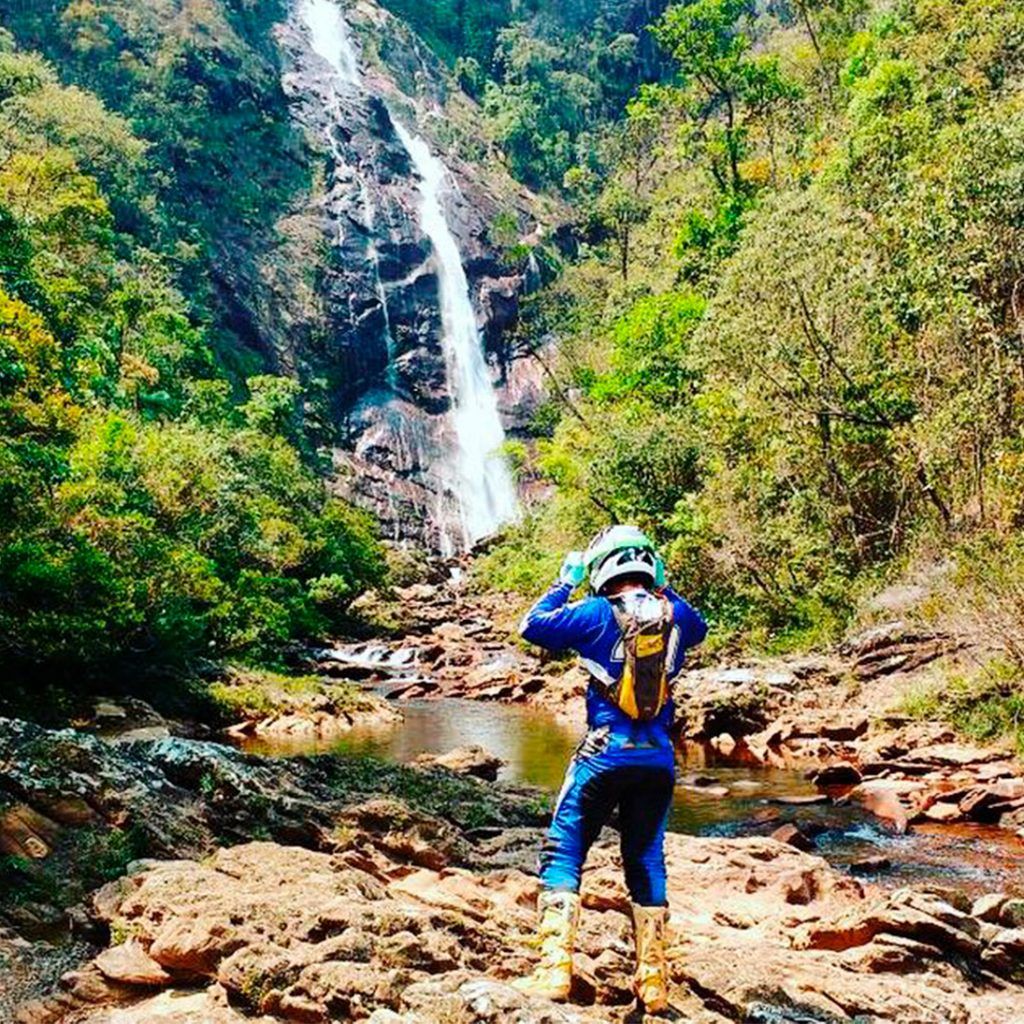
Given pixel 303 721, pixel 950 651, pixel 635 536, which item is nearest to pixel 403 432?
pixel 303 721

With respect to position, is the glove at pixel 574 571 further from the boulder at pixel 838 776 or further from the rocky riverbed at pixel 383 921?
the boulder at pixel 838 776

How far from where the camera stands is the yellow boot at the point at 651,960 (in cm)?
421

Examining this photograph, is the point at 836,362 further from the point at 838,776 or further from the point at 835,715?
the point at 838,776

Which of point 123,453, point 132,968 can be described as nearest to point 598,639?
point 132,968

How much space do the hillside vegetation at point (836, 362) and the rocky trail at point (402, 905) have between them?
555 cm

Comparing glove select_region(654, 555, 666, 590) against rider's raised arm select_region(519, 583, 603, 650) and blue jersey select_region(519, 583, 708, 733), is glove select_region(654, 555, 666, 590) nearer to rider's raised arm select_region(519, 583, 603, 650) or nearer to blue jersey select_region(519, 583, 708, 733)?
blue jersey select_region(519, 583, 708, 733)

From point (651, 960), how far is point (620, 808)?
693 mm

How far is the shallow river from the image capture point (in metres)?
8.79

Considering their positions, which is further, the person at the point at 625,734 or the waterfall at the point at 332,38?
the waterfall at the point at 332,38

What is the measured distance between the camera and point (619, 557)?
4844 millimetres

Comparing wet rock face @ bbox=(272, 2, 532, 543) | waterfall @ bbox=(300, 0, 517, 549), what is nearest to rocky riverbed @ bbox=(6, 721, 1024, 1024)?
waterfall @ bbox=(300, 0, 517, 549)

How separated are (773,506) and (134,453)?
45.6 feet

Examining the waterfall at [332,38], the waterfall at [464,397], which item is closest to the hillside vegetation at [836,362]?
the waterfall at [464,397]

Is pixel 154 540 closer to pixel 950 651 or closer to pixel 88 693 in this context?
pixel 88 693
